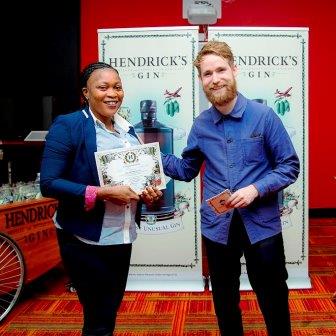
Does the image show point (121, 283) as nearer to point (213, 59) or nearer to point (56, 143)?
point (56, 143)

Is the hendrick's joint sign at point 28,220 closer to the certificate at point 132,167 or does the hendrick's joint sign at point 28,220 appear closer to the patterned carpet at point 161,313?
the patterned carpet at point 161,313

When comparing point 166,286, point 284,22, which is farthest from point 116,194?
point 284,22

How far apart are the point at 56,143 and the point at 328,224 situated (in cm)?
474

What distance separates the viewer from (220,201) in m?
1.88

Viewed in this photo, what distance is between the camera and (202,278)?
3604 mm

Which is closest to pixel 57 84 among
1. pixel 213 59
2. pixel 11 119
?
pixel 11 119

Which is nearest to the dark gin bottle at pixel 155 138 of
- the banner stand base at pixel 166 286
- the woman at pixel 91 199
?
the banner stand base at pixel 166 286

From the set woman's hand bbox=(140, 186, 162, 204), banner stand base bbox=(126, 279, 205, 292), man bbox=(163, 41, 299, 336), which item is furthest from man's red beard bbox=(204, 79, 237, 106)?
banner stand base bbox=(126, 279, 205, 292)

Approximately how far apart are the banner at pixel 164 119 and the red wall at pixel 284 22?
104 inches

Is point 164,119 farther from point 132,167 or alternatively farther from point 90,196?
point 90,196

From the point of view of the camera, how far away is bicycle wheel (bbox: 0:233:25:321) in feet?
9.98

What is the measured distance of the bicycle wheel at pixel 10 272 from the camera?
304 centimetres

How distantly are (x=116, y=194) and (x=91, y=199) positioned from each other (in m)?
0.09

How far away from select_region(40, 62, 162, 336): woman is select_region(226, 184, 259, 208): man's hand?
298 mm
